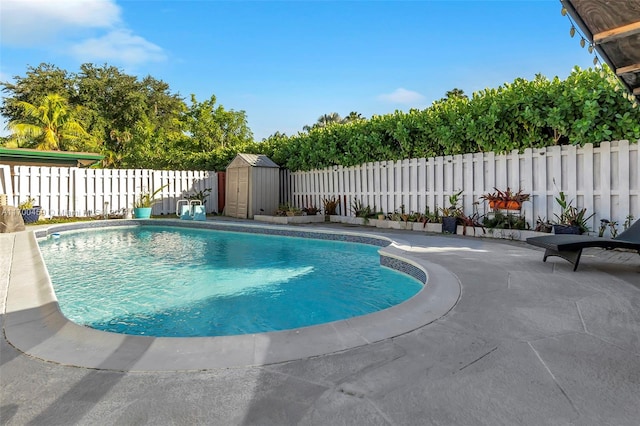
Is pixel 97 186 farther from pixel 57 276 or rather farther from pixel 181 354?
pixel 181 354

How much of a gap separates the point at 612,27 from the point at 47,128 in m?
24.2

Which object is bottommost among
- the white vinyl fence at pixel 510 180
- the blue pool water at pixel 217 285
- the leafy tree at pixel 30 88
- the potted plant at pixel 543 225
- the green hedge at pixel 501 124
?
the blue pool water at pixel 217 285

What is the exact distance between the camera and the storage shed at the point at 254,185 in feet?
44.9

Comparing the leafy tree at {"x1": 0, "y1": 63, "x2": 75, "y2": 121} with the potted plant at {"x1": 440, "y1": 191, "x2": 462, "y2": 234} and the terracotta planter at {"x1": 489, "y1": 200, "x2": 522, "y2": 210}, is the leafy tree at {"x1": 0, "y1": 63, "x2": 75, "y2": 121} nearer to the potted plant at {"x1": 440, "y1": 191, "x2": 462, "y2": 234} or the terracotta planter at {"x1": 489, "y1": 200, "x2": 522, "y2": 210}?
the potted plant at {"x1": 440, "y1": 191, "x2": 462, "y2": 234}

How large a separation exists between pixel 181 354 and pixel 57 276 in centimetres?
468

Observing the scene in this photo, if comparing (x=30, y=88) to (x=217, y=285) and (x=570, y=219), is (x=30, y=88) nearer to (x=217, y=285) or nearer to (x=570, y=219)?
(x=217, y=285)

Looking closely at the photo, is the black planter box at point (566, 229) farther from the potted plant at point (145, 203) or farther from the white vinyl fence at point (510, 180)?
the potted plant at point (145, 203)

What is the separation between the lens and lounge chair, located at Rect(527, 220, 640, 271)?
4148 millimetres

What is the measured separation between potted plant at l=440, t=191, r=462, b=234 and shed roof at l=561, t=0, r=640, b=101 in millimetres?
5210

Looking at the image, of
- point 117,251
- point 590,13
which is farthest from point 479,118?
point 117,251

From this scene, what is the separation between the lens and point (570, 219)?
660 cm

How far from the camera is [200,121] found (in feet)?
84.3

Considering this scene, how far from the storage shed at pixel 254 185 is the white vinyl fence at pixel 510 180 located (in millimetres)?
2313

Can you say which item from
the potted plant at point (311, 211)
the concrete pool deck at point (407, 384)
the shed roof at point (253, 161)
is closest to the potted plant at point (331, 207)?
the potted plant at point (311, 211)
